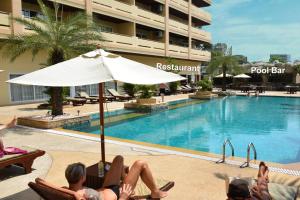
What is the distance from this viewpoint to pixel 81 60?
15.3ft

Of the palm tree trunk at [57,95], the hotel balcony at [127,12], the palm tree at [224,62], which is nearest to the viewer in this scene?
the palm tree trunk at [57,95]

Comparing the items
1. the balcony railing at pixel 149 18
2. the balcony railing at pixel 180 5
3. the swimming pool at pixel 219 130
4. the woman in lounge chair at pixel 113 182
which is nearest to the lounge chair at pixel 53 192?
the woman in lounge chair at pixel 113 182

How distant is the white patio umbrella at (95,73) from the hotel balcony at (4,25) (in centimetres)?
1537

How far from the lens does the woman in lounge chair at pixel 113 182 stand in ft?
11.1

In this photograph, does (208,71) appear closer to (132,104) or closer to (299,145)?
(132,104)

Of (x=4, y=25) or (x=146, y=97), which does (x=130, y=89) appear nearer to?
(x=146, y=97)

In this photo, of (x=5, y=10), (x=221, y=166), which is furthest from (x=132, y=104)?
(x=221, y=166)

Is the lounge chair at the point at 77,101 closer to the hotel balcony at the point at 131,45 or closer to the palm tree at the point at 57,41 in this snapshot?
the hotel balcony at the point at 131,45

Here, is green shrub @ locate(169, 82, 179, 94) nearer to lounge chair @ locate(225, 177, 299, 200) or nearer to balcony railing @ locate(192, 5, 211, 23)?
balcony railing @ locate(192, 5, 211, 23)

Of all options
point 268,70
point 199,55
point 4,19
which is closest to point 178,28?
point 199,55

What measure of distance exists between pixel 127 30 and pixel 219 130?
18.2 m

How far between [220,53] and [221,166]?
107 feet

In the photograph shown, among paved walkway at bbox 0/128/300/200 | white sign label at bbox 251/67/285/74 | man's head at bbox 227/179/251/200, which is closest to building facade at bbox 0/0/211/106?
white sign label at bbox 251/67/285/74

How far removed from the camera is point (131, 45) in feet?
91.8
